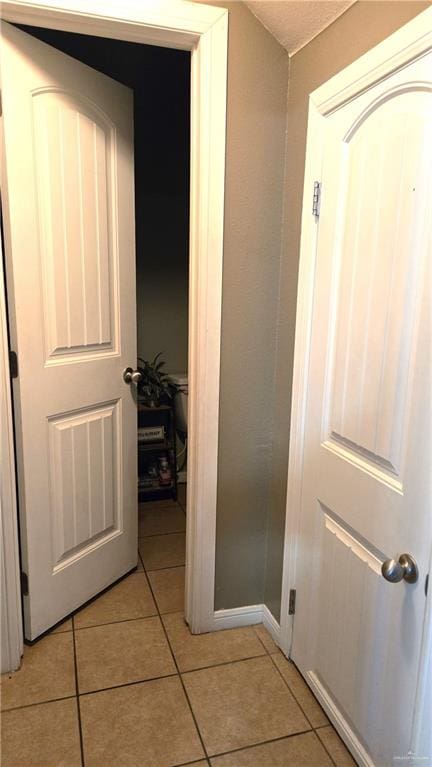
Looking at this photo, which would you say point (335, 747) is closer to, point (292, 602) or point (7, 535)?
point (292, 602)

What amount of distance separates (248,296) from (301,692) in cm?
132

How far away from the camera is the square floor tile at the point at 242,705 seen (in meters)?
1.48

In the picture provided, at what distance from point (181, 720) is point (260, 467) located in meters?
0.83

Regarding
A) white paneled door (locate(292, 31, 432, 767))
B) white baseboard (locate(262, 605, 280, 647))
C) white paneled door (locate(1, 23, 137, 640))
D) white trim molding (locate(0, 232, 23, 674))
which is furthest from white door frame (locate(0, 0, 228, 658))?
white paneled door (locate(292, 31, 432, 767))

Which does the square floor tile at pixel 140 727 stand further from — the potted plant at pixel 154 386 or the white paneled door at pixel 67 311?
the potted plant at pixel 154 386

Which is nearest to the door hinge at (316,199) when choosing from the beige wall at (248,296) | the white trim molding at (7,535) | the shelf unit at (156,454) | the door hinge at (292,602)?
the beige wall at (248,296)

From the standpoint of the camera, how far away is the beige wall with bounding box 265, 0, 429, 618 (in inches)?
A: 47.4

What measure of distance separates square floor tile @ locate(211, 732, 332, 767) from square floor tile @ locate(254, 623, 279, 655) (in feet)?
1.19

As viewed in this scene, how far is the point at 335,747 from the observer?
1.45m

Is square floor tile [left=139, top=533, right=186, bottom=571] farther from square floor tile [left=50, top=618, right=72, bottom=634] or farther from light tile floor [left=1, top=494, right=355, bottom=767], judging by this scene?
square floor tile [left=50, top=618, right=72, bottom=634]

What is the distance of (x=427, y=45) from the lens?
1021mm

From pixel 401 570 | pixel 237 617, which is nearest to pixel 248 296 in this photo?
pixel 401 570

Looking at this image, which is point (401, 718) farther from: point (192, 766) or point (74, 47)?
point (74, 47)

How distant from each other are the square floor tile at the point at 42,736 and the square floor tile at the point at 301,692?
2.25 ft
